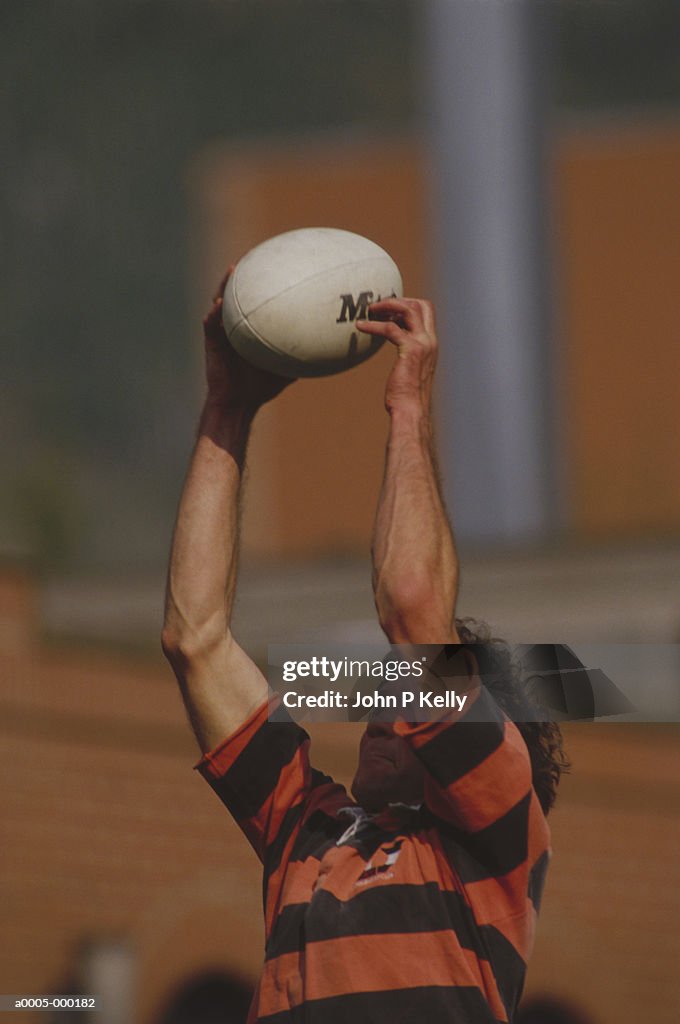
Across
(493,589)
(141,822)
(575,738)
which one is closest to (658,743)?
(575,738)

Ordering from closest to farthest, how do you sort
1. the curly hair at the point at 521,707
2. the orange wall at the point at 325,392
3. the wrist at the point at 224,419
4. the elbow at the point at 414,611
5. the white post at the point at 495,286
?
the elbow at the point at 414,611, the curly hair at the point at 521,707, the wrist at the point at 224,419, the white post at the point at 495,286, the orange wall at the point at 325,392

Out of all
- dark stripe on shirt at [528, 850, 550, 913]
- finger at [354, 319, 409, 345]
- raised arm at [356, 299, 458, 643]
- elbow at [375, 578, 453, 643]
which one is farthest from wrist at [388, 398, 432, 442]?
dark stripe on shirt at [528, 850, 550, 913]

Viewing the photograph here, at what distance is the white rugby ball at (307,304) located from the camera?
3.52 metres

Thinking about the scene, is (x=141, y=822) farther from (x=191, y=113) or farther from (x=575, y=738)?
(x=191, y=113)

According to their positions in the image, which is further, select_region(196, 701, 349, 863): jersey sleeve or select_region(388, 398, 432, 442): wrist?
select_region(196, 701, 349, 863): jersey sleeve

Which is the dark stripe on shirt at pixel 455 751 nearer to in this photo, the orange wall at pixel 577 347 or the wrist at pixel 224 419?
the wrist at pixel 224 419

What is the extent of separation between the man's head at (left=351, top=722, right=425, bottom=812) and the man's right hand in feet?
2.69

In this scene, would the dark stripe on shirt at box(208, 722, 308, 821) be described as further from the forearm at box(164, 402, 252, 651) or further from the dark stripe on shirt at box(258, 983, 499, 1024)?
the dark stripe on shirt at box(258, 983, 499, 1024)

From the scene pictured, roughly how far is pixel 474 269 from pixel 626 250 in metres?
9.23

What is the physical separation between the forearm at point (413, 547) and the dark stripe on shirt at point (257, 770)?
0.51 meters

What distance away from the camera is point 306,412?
69.9 ft

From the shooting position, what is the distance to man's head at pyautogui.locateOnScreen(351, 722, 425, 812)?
3.04 metres

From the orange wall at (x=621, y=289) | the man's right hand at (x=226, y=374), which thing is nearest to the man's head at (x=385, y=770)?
the man's right hand at (x=226, y=374)

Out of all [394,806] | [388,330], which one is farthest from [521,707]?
Answer: [388,330]
